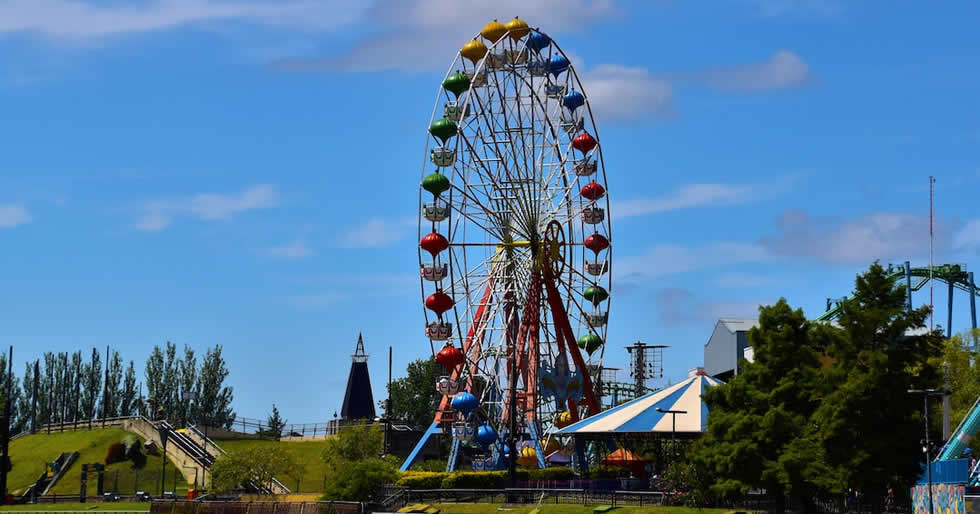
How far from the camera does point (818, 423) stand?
61.1 m

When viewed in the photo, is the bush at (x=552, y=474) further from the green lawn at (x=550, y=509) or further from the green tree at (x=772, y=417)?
the green tree at (x=772, y=417)

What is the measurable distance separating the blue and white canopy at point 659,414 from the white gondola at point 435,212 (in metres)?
15.2

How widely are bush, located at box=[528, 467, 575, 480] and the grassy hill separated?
34573 mm

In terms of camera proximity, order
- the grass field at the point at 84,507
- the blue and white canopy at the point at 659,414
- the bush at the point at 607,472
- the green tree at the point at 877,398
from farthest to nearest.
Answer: the grass field at the point at 84,507 → the bush at the point at 607,472 → the blue and white canopy at the point at 659,414 → the green tree at the point at 877,398

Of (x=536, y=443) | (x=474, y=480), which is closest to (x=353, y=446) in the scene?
(x=536, y=443)

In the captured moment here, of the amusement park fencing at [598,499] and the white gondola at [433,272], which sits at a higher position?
the white gondola at [433,272]

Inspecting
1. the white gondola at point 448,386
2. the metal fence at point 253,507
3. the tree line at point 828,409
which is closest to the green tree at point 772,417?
the tree line at point 828,409

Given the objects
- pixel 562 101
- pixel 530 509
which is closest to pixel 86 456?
pixel 562 101

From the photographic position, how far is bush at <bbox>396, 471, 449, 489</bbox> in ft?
247

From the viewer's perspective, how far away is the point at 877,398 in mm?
58562

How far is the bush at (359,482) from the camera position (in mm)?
72188

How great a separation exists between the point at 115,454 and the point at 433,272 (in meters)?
38.5

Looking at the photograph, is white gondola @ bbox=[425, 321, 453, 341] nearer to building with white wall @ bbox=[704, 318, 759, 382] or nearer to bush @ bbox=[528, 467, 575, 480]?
bush @ bbox=[528, 467, 575, 480]

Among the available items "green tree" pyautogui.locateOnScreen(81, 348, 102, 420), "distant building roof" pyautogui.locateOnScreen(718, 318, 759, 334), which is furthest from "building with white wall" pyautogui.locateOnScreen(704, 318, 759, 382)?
"green tree" pyautogui.locateOnScreen(81, 348, 102, 420)
